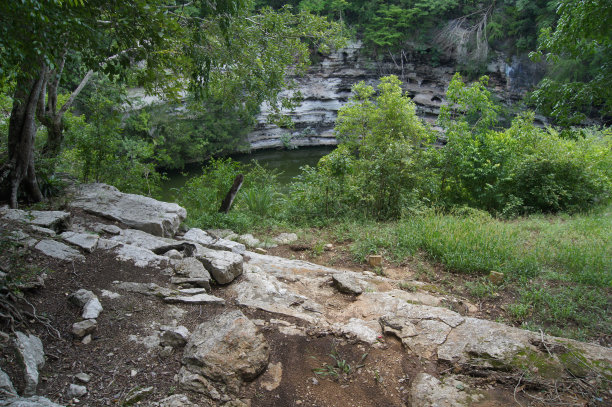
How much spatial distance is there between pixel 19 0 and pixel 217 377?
9.24 feet

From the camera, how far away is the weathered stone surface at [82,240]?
419 cm

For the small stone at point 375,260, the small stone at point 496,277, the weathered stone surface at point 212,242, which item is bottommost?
the small stone at point 375,260

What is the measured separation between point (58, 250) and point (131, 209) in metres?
2.23

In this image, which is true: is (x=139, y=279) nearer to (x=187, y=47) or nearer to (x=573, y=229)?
(x=187, y=47)

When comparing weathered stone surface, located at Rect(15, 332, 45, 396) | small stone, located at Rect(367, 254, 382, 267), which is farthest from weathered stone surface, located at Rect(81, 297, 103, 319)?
small stone, located at Rect(367, 254, 382, 267)

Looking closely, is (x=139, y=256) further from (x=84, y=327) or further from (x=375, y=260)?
(x=375, y=260)

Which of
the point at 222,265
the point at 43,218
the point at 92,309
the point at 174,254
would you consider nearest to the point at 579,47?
the point at 222,265

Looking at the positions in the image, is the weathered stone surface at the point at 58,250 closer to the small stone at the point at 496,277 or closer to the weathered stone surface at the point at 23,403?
the weathered stone surface at the point at 23,403

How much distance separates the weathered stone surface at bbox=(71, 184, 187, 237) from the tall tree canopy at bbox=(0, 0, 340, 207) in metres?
0.78

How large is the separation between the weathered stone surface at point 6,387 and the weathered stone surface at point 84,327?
2.35ft

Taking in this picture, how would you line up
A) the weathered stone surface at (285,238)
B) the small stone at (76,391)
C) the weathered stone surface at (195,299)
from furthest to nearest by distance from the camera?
the weathered stone surface at (285,238), the weathered stone surface at (195,299), the small stone at (76,391)

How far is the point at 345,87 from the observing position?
26.6 metres

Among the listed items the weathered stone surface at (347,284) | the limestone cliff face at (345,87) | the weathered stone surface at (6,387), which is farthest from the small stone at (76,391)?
Answer: the limestone cliff face at (345,87)

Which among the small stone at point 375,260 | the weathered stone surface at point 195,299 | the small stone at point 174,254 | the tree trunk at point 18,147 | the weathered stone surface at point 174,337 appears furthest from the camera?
the small stone at point 375,260
